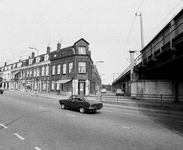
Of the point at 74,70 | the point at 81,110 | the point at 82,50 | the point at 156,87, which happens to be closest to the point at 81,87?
the point at 74,70

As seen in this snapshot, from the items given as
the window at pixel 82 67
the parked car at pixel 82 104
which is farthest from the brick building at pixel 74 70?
the parked car at pixel 82 104

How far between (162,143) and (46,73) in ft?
111

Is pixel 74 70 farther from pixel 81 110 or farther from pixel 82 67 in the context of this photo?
pixel 81 110

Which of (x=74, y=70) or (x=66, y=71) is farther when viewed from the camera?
(x=66, y=71)

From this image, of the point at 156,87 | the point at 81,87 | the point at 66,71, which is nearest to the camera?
the point at 156,87

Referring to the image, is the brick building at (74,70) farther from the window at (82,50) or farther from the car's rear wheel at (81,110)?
the car's rear wheel at (81,110)

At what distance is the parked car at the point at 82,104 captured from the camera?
11.0 metres

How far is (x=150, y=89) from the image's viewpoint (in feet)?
61.7

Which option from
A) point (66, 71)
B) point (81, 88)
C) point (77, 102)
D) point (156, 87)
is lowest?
point (77, 102)

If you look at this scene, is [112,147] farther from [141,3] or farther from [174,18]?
[141,3]

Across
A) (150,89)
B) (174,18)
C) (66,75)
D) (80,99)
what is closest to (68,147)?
(80,99)

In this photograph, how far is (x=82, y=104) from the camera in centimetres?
1145

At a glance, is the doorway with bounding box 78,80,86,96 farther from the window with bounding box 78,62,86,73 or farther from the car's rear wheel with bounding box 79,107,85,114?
the car's rear wheel with bounding box 79,107,85,114

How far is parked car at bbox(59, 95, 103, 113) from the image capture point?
36.2ft
